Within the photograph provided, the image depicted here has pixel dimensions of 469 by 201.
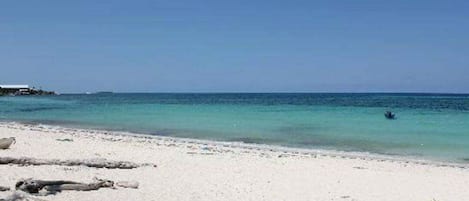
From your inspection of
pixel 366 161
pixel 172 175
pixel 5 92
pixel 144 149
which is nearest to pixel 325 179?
pixel 172 175

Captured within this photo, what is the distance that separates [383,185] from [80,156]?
24.9ft

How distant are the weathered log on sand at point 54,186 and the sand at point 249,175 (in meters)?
0.16

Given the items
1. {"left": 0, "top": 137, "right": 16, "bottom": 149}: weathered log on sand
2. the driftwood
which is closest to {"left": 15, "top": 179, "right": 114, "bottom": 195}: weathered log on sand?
the driftwood

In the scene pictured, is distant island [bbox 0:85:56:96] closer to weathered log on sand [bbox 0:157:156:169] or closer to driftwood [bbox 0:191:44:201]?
weathered log on sand [bbox 0:157:156:169]

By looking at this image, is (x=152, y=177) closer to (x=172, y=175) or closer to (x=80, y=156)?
(x=172, y=175)

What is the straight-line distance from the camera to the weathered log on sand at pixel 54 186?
8211 millimetres

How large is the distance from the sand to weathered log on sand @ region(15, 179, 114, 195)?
16 centimetres

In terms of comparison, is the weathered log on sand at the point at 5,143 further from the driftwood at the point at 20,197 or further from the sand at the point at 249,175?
the driftwood at the point at 20,197

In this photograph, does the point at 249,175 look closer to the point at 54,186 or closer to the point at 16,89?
the point at 54,186

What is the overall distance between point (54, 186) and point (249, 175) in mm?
4529

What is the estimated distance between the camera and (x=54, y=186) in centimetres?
861

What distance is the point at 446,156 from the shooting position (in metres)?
17.9

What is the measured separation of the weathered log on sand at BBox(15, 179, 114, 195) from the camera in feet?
26.9

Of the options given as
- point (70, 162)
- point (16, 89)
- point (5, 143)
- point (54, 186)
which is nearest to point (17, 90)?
point (16, 89)
